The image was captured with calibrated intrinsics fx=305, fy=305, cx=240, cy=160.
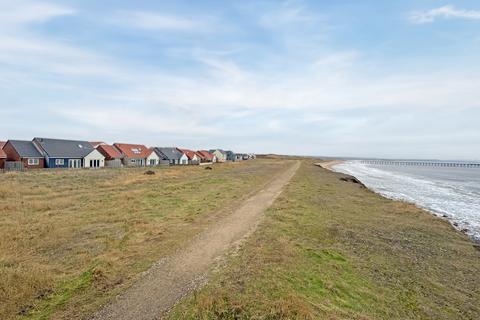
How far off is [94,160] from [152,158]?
2100cm

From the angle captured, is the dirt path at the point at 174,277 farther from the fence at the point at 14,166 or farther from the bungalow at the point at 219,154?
the bungalow at the point at 219,154

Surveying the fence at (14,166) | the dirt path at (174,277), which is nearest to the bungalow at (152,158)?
the fence at (14,166)

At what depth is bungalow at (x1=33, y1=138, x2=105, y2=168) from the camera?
2336 inches

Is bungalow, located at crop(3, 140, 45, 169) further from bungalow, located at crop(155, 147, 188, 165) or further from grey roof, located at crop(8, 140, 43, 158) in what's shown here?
bungalow, located at crop(155, 147, 188, 165)

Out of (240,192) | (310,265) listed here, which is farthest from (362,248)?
(240,192)

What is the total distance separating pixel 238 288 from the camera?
8625mm

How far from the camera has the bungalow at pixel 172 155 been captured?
94.2 m

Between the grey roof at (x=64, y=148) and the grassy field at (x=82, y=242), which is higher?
the grey roof at (x=64, y=148)

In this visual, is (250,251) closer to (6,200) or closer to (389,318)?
(389,318)

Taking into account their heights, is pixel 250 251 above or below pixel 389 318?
above

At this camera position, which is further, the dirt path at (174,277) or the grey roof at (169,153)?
the grey roof at (169,153)

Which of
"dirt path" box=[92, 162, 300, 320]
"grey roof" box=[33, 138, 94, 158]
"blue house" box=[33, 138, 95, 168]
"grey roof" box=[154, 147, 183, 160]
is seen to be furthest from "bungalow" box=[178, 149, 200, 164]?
"dirt path" box=[92, 162, 300, 320]

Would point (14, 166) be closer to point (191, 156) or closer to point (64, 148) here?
point (64, 148)

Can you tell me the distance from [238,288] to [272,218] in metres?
9.39
